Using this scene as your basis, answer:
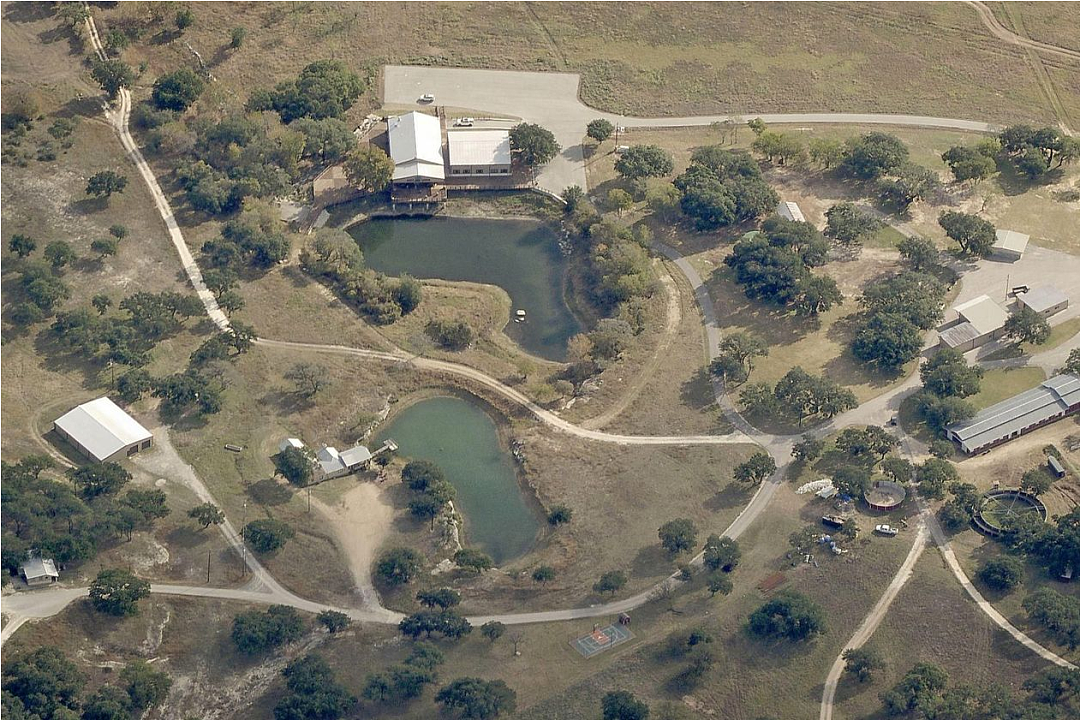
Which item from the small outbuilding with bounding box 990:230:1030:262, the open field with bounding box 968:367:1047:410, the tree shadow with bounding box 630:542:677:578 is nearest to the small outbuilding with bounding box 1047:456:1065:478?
the open field with bounding box 968:367:1047:410

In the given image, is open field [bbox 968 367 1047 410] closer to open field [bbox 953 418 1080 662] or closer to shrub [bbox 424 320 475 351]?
open field [bbox 953 418 1080 662]

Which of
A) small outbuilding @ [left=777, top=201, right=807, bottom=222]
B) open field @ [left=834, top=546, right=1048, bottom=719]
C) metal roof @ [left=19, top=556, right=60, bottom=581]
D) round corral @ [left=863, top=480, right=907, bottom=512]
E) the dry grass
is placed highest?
small outbuilding @ [left=777, top=201, right=807, bottom=222]

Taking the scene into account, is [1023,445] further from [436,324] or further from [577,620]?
[436,324]

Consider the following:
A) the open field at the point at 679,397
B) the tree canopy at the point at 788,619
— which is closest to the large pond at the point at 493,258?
the open field at the point at 679,397

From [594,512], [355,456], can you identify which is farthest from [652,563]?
[355,456]

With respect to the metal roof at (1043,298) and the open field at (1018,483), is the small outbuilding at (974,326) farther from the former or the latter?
the open field at (1018,483)

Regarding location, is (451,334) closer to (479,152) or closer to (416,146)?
(416,146)
